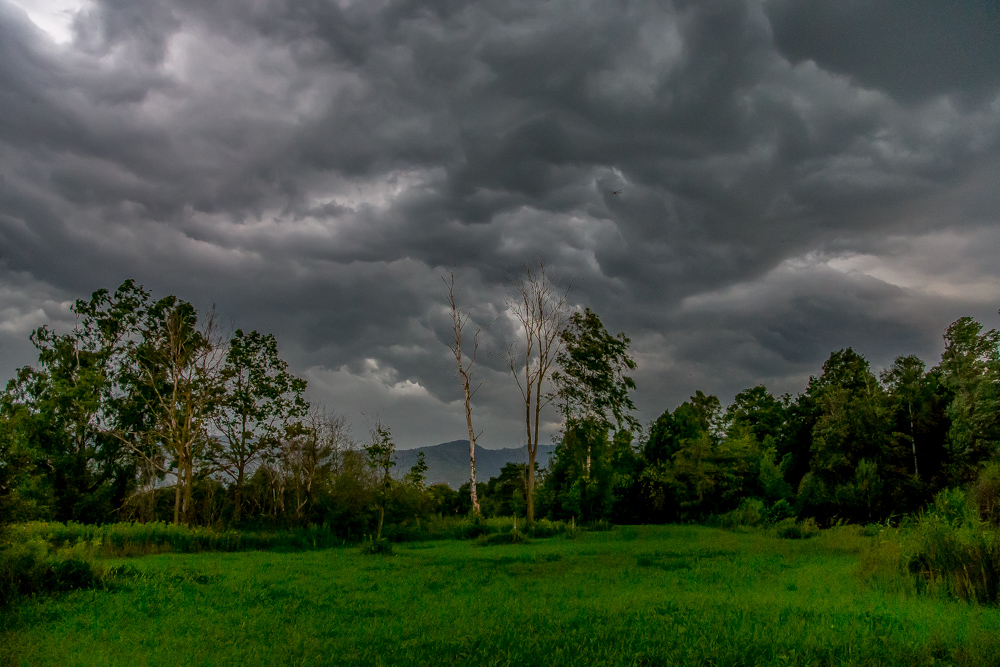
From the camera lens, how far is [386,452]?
2964 centimetres

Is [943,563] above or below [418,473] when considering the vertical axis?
below

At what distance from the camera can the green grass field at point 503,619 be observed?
24.1 ft

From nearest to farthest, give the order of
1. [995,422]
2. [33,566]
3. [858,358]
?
[33,566], [995,422], [858,358]

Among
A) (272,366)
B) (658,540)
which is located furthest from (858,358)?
(272,366)

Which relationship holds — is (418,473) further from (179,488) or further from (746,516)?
(746,516)

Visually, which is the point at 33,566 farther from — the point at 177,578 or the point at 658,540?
the point at 658,540

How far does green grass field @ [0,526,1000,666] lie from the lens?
24.1 ft

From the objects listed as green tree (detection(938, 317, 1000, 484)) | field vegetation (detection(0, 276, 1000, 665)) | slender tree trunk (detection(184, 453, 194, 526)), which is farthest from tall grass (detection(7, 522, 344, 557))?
green tree (detection(938, 317, 1000, 484))

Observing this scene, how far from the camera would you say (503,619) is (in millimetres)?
9156

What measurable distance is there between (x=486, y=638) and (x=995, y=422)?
4181 cm

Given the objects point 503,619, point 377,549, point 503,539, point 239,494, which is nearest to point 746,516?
point 503,539

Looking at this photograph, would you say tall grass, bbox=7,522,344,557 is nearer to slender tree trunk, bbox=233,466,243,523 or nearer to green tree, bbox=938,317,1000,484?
slender tree trunk, bbox=233,466,243,523

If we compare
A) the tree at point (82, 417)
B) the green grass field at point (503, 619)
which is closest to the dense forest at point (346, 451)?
the tree at point (82, 417)

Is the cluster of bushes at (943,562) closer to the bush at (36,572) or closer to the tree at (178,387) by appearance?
the bush at (36,572)
